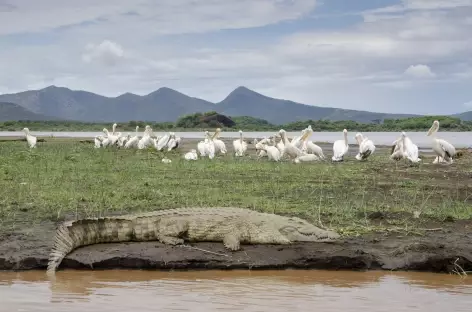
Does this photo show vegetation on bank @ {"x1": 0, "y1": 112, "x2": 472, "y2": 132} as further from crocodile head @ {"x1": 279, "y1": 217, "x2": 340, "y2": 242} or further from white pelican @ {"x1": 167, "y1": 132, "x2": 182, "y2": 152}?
crocodile head @ {"x1": 279, "y1": 217, "x2": 340, "y2": 242}

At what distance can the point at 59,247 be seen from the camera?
845cm

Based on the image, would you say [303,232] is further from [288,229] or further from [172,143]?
[172,143]

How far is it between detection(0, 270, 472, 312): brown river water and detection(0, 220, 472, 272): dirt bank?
0.13 meters

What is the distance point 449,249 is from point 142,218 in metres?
3.57

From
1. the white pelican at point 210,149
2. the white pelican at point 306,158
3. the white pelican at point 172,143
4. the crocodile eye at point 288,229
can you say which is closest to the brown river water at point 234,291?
the crocodile eye at point 288,229

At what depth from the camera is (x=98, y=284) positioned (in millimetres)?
7988

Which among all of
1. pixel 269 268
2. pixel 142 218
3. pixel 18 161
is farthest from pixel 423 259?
pixel 18 161

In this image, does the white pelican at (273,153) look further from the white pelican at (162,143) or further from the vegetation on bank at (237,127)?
the vegetation on bank at (237,127)

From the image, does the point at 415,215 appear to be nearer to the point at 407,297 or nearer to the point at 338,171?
the point at 407,297

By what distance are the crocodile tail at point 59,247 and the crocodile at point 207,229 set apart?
1.29 feet

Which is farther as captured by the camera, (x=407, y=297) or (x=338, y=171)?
(x=338, y=171)

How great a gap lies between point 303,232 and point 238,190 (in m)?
4.70

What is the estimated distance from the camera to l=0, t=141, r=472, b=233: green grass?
11062 mm

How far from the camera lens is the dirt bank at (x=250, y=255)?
8586 mm
